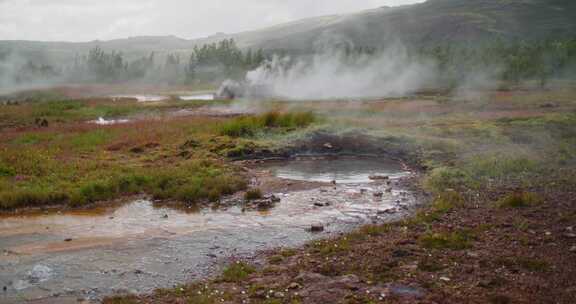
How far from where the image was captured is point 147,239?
53.1 feet

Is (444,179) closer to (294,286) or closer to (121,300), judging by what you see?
(294,286)

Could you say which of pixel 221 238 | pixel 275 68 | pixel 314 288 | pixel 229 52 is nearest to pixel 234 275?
pixel 314 288

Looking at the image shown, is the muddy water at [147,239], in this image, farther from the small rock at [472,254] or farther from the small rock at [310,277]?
the small rock at [472,254]

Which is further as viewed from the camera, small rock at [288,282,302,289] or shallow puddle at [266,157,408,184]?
shallow puddle at [266,157,408,184]

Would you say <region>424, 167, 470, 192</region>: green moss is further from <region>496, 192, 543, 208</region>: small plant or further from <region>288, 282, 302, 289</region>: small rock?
<region>288, 282, 302, 289</region>: small rock

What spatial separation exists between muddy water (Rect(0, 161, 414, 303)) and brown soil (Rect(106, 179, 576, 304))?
1387 mm

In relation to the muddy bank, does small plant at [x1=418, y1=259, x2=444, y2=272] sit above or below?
below

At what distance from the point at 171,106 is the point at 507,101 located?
39.8 metres

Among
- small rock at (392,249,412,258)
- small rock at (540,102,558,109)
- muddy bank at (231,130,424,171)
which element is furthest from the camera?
small rock at (540,102,558,109)

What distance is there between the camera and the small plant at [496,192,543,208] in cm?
1708

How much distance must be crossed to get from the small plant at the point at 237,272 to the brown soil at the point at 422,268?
0.16 metres

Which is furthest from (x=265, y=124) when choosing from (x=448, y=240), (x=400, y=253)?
(x=400, y=253)

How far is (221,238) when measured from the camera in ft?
52.8

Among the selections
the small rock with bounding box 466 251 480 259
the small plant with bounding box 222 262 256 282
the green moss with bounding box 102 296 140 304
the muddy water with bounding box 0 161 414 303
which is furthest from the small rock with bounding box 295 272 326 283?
the small rock with bounding box 466 251 480 259
